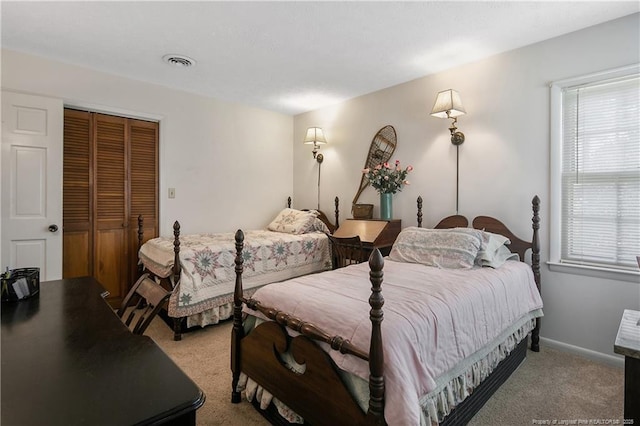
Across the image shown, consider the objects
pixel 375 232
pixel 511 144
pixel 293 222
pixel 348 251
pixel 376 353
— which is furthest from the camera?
pixel 293 222

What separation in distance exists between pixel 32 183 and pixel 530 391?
166 inches

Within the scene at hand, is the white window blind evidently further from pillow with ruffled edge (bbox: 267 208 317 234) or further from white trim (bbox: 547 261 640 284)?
pillow with ruffled edge (bbox: 267 208 317 234)

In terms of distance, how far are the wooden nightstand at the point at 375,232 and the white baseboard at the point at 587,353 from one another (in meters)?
1.52

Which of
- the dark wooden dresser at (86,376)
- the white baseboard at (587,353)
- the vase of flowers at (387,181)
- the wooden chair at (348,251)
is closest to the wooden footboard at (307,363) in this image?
the dark wooden dresser at (86,376)

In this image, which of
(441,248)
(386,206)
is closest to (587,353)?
(441,248)

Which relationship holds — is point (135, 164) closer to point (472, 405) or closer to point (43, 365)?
point (43, 365)

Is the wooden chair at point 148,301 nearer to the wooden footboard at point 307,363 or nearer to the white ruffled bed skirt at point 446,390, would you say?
the wooden footboard at point 307,363

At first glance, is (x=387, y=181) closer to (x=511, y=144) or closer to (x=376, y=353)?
A: (x=511, y=144)

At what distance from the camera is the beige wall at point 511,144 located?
2.41 metres

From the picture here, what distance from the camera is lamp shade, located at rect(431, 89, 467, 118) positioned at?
9.50ft

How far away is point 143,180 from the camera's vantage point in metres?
3.70

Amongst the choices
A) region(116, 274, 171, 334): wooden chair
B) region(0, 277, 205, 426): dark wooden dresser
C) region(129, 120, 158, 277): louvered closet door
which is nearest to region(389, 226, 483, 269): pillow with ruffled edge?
region(116, 274, 171, 334): wooden chair

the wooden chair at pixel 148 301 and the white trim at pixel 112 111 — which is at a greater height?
the white trim at pixel 112 111

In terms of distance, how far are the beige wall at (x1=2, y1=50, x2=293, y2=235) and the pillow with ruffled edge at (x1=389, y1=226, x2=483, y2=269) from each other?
7.92 ft
